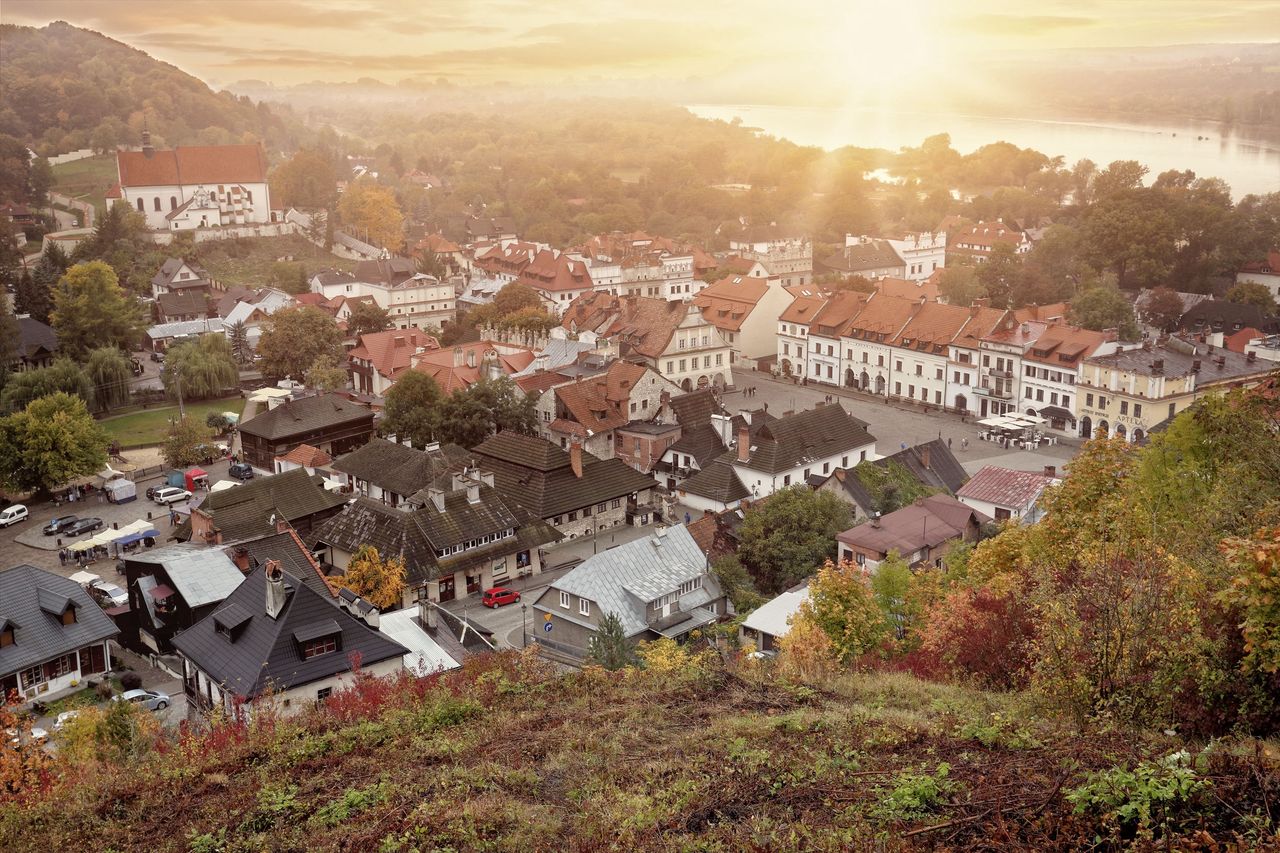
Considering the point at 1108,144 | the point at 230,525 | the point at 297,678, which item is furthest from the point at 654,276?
the point at 1108,144

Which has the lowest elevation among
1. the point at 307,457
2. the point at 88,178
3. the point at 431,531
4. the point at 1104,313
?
the point at 307,457

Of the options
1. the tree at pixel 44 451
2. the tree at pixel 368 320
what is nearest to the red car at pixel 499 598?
the tree at pixel 44 451

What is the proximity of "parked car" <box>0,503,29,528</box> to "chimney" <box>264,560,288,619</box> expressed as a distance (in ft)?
67.2

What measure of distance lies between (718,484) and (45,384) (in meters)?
29.5

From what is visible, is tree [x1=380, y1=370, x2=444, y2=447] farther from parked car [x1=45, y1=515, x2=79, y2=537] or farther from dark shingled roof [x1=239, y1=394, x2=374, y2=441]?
parked car [x1=45, y1=515, x2=79, y2=537]

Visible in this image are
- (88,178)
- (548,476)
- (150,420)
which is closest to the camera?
(548,476)

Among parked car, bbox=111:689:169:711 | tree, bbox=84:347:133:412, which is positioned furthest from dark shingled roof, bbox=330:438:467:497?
tree, bbox=84:347:133:412

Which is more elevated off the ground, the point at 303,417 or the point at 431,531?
the point at 303,417

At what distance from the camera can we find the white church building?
81.7 meters

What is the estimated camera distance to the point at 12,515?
35750 mm

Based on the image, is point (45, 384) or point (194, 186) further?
point (194, 186)

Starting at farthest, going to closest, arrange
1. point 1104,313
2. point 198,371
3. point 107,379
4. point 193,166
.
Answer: point 193,166 < point 1104,313 < point 198,371 < point 107,379

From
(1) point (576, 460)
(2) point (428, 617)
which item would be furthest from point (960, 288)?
(2) point (428, 617)

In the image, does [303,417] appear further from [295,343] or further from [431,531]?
[431,531]
